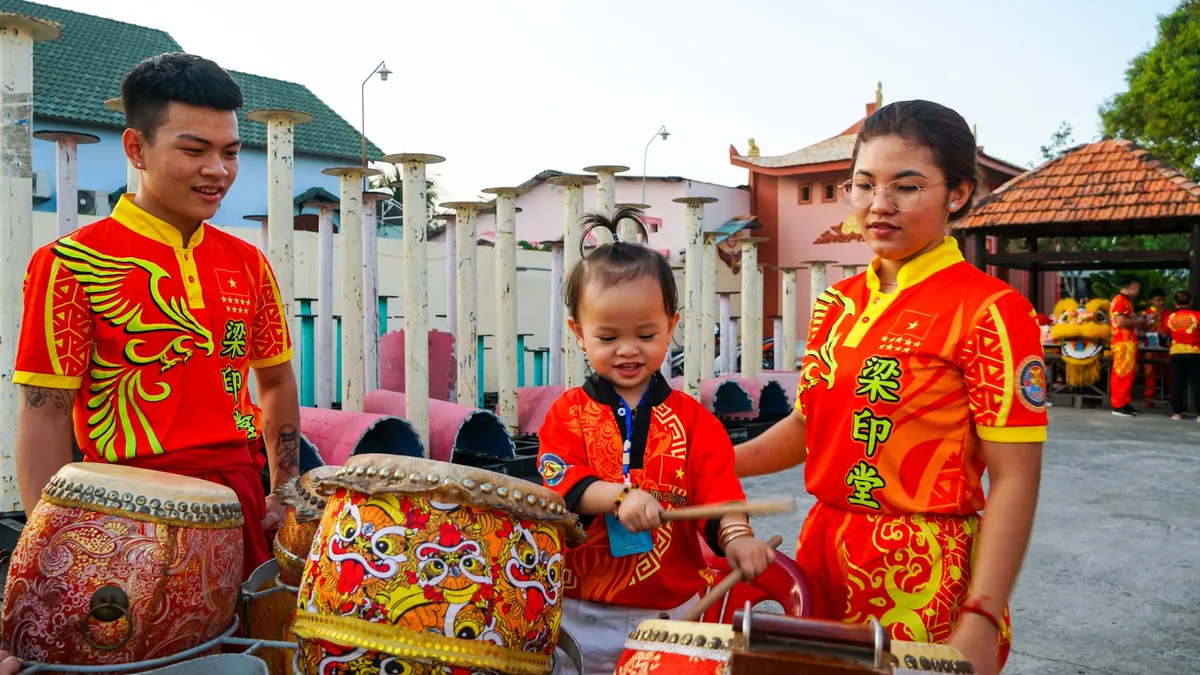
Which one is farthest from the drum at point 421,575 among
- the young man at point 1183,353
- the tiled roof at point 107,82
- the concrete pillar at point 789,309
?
the tiled roof at point 107,82

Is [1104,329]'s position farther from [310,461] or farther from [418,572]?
[418,572]

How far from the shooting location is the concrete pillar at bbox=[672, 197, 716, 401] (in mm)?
6836

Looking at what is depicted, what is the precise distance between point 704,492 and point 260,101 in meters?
21.1

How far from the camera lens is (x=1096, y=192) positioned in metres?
12.1

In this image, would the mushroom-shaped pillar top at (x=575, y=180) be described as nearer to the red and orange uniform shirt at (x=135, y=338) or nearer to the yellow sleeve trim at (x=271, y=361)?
the yellow sleeve trim at (x=271, y=361)

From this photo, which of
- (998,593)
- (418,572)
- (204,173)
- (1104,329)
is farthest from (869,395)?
(1104,329)

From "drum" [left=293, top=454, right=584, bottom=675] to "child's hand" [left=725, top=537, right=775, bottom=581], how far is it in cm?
38

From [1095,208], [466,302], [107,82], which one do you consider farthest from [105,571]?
[107,82]

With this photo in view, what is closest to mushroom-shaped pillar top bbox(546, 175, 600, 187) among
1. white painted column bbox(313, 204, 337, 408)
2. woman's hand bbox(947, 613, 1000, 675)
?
white painted column bbox(313, 204, 337, 408)

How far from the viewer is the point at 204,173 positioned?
Result: 6.94 feet

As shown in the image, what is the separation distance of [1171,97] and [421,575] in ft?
71.2

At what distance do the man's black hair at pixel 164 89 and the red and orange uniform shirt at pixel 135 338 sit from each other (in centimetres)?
20

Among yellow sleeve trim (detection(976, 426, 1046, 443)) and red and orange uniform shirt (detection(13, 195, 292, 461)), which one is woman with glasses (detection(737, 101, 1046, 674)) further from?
red and orange uniform shirt (detection(13, 195, 292, 461))

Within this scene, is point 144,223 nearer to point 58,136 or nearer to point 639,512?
point 639,512
